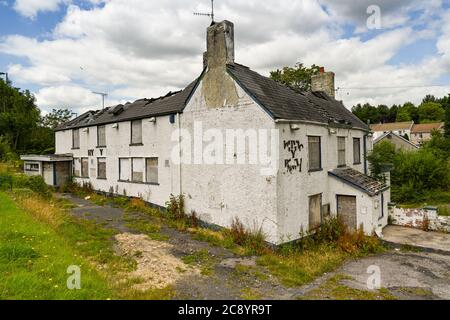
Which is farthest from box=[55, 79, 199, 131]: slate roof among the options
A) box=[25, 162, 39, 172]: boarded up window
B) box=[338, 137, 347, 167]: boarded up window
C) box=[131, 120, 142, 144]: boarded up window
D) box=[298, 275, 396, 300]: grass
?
box=[298, 275, 396, 300]: grass

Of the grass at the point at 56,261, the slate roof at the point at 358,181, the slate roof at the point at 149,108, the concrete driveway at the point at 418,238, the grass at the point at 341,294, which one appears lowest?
the concrete driveway at the point at 418,238

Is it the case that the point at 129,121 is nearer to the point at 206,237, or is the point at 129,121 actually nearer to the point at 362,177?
the point at 206,237

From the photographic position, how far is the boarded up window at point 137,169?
18766 millimetres

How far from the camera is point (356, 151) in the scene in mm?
17734

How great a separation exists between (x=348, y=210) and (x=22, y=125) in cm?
4355

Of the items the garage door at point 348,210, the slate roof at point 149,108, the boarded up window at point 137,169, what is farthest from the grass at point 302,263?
the boarded up window at point 137,169

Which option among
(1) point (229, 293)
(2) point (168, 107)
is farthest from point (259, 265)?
(2) point (168, 107)

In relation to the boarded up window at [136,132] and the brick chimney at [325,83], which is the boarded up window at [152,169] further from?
the brick chimney at [325,83]

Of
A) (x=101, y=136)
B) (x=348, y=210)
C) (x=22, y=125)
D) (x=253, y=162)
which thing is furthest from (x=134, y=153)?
(x=22, y=125)

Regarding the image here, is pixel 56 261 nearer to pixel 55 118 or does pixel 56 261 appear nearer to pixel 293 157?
pixel 293 157

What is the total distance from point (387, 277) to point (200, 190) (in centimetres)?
811

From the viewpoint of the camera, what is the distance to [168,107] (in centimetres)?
1702

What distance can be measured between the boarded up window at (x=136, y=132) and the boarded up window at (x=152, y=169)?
1.62 metres

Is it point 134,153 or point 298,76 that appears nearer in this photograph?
point 134,153
